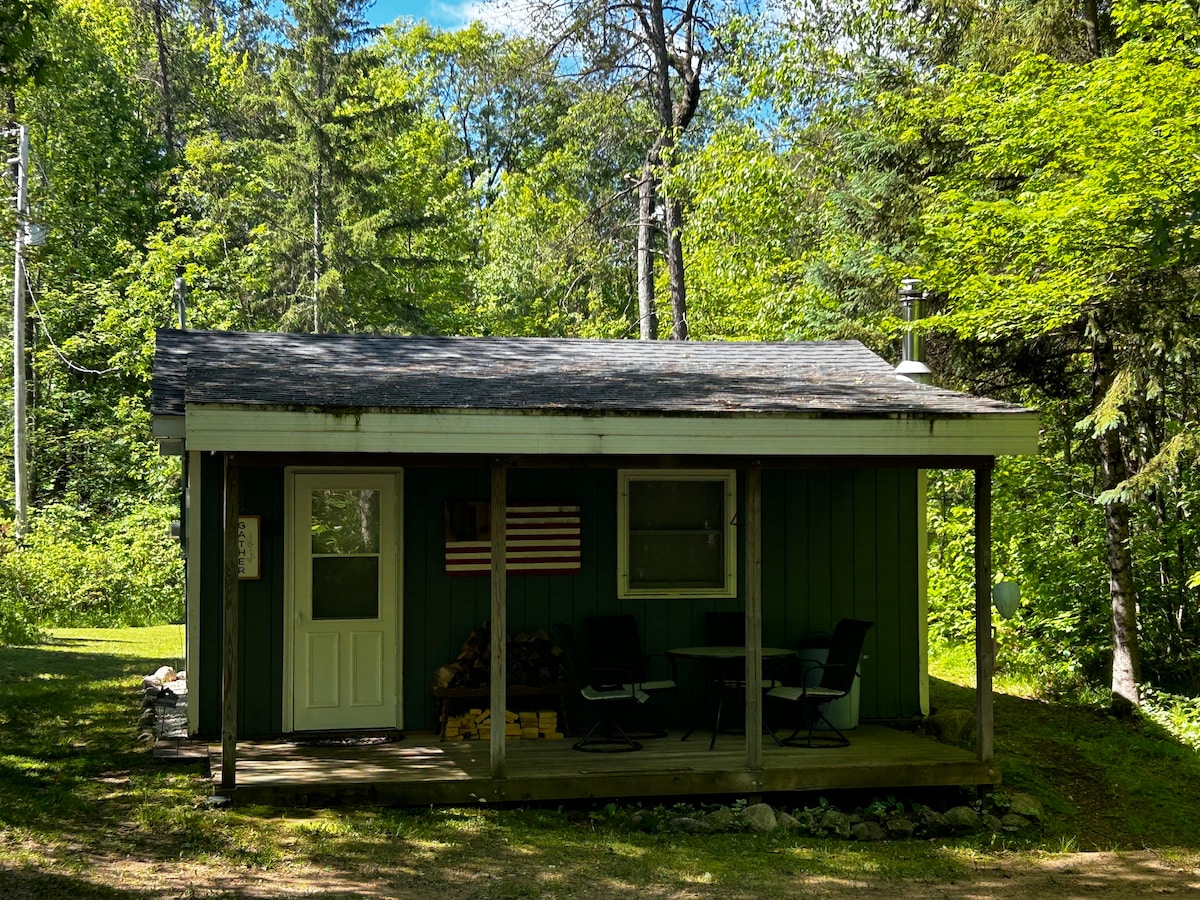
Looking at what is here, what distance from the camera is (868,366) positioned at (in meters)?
10.4

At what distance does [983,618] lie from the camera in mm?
7891

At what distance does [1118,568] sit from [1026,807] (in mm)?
4280

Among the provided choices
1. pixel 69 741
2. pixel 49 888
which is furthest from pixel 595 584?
pixel 49 888

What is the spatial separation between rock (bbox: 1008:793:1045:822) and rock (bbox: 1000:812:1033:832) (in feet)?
0.16

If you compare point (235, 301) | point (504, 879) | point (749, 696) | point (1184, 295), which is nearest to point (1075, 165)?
point (1184, 295)

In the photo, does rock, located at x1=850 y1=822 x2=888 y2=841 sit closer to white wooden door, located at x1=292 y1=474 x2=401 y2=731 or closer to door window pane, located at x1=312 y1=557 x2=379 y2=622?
white wooden door, located at x1=292 y1=474 x2=401 y2=731

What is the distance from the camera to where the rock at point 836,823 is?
24.2ft

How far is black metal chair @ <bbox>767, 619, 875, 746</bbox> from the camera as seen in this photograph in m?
8.28

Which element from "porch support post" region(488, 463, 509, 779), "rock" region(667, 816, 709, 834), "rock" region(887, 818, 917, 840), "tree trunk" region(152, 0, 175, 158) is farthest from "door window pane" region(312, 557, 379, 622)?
"tree trunk" region(152, 0, 175, 158)

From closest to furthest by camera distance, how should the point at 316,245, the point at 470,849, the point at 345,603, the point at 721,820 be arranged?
the point at 470,849 < the point at 721,820 < the point at 345,603 < the point at 316,245

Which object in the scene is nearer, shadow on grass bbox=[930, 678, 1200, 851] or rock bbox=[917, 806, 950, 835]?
rock bbox=[917, 806, 950, 835]

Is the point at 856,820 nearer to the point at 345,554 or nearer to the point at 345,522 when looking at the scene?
the point at 345,554

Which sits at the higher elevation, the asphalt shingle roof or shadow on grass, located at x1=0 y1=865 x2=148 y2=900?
the asphalt shingle roof

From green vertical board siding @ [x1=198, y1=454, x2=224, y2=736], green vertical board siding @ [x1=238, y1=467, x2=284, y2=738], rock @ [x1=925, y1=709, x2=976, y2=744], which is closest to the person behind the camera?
green vertical board siding @ [x1=198, y1=454, x2=224, y2=736]
